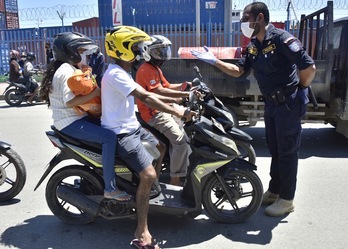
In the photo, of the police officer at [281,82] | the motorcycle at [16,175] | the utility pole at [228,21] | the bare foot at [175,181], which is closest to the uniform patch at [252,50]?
the police officer at [281,82]

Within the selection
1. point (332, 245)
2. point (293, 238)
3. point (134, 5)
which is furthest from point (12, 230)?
point (134, 5)

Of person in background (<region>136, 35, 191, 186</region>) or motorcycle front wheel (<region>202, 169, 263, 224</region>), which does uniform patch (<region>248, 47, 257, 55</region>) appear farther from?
motorcycle front wheel (<region>202, 169, 263, 224</region>)

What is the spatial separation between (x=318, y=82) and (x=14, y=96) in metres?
8.87

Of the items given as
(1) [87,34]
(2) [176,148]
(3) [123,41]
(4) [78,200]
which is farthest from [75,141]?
(1) [87,34]

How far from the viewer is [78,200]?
3418 mm

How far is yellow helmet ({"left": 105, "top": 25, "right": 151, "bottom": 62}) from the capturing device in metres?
3.02

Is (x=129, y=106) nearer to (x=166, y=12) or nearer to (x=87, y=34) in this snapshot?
(x=87, y=34)

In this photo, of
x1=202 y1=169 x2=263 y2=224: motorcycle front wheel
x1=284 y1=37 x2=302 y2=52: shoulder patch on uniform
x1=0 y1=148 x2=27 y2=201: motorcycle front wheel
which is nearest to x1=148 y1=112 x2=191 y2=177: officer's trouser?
x1=202 y1=169 x2=263 y2=224: motorcycle front wheel

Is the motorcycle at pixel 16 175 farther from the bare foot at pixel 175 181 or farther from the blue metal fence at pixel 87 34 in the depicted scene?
the blue metal fence at pixel 87 34

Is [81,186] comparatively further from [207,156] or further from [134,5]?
[134,5]

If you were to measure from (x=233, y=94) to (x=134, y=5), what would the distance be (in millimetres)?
13231

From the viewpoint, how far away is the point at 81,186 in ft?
11.7

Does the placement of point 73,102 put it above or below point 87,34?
below

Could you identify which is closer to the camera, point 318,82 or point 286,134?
point 286,134
